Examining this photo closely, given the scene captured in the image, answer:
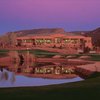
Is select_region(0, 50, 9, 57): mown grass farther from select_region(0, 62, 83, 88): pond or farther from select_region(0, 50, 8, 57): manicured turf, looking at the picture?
select_region(0, 62, 83, 88): pond

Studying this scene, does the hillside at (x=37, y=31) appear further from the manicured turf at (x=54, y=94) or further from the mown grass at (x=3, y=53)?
the manicured turf at (x=54, y=94)

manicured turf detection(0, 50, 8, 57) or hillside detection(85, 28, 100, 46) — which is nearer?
manicured turf detection(0, 50, 8, 57)

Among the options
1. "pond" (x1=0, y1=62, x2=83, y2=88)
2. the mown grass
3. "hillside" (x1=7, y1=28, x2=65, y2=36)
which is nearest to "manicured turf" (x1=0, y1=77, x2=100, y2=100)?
"pond" (x1=0, y1=62, x2=83, y2=88)

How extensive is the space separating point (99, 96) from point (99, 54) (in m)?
22.9

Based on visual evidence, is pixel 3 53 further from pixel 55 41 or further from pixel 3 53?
pixel 55 41

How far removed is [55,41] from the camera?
33.4 m

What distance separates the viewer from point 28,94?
299 inches

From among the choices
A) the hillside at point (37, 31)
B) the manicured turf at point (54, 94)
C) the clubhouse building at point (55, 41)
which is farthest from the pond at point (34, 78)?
the hillside at point (37, 31)

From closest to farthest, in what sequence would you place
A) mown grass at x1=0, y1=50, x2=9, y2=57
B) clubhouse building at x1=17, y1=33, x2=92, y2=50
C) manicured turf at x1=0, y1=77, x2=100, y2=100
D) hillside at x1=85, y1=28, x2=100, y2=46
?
manicured turf at x1=0, y1=77, x2=100, y2=100
mown grass at x1=0, y1=50, x2=9, y2=57
clubhouse building at x1=17, y1=33, x2=92, y2=50
hillside at x1=85, y1=28, x2=100, y2=46

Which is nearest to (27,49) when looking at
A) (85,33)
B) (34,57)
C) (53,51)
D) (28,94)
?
(34,57)

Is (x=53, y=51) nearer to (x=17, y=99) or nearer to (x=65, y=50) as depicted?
(x=65, y=50)

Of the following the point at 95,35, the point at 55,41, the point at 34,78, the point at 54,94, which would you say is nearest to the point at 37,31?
the point at 55,41

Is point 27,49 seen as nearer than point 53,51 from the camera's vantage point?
Yes

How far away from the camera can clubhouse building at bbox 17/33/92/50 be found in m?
30.0
